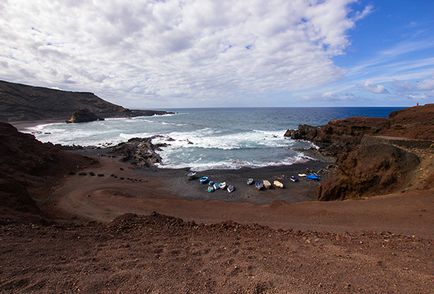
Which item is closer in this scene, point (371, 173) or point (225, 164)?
point (371, 173)

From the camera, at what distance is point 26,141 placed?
24.7 m

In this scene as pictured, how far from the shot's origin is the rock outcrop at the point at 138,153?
3102cm

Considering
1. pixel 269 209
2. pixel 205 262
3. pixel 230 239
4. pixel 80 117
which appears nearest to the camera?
pixel 205 262

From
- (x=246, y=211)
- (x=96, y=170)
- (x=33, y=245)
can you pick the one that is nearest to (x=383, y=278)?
(x=33, y=245)

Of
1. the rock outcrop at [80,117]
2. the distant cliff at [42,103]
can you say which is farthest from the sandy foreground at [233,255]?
the distant cliff at [42,103]

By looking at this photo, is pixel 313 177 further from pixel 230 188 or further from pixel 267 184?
pixel 230 188

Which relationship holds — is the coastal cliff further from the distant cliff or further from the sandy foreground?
the distant cliff

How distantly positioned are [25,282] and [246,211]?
438 inches

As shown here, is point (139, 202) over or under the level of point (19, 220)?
under

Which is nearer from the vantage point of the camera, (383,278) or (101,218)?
(383,278)

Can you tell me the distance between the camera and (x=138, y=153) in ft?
112

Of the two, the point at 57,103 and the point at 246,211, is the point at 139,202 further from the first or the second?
the point at 57,103

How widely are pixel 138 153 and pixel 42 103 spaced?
9263 centimetres

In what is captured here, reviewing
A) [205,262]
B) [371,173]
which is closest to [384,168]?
[371,173]
